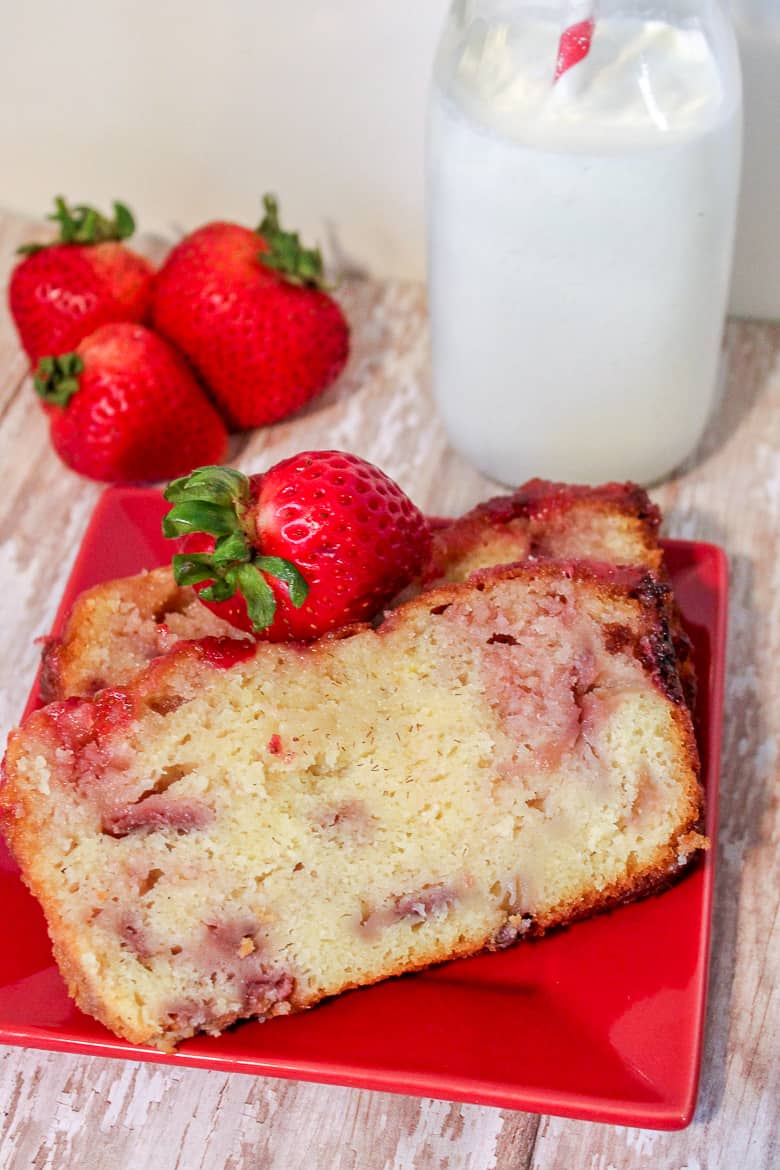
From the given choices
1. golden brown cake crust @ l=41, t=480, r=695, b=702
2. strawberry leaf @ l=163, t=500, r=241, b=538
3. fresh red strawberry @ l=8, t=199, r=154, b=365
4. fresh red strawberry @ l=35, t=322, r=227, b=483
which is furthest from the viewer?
fresh red strawberry @ l=8, t=199, r=154, b=365

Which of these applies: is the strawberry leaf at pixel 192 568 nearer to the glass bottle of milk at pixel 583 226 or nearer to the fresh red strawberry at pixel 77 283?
the glass bottle of milk at pixel 583 226

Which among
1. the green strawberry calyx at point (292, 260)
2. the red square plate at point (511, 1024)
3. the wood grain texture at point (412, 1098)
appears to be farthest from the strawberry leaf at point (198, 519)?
the green strawberry calyx at point (292, 260)

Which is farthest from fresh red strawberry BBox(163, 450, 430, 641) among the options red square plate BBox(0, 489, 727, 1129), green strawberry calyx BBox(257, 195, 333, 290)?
green strawberry calyx BBox(257, 195, 333, 290)

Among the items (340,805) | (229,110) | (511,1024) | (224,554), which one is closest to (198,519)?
(224,554)

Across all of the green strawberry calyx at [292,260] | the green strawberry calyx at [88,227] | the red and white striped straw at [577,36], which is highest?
the red and white striped straw at [577,36]

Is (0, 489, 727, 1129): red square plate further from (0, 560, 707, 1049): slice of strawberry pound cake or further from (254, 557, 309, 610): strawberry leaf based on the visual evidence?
(254, 557, 309, 610): strawberry leaf

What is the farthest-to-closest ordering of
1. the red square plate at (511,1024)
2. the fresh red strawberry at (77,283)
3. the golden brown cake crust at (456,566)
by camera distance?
1. the fresh red strawberry at (77,283)
2. the golden brown cake crust at (456,566)
3. the red square plate at (511,1024)

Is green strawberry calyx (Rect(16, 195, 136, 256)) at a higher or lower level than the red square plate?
higher

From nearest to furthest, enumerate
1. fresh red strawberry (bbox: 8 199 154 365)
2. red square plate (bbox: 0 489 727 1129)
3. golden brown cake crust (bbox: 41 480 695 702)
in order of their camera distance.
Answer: red square plate (bbox: 0 489 727 1129), golden brown cake crust (bbox: 41 480 695 702), fresh red strawberry (bbox: 8 199 154 365)
